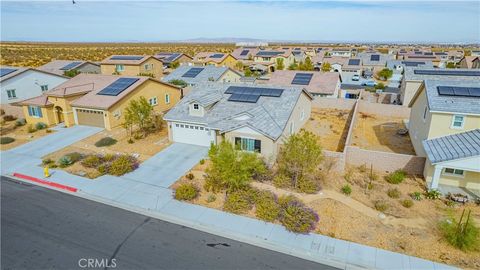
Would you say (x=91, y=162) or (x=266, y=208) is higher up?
(x=266, y=208)

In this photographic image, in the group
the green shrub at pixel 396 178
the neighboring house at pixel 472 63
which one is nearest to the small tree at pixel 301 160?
the green shrub at pixel 396 178

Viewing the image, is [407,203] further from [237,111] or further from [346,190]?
[237,111]

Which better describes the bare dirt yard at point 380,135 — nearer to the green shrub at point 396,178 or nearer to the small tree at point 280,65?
the green shrub at point 396,178

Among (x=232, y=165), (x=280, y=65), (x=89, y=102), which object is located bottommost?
(x=232, y=165)

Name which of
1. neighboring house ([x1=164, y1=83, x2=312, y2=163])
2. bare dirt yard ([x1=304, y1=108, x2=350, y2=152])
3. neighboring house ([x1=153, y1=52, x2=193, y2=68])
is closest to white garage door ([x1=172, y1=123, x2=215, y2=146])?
neighboring house ([x1=164, y1=83, x2=312, y2=163])

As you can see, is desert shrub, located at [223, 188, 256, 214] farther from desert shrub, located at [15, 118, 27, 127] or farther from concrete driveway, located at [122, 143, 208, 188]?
desert shrub, located at [15, 118, 27, 127]

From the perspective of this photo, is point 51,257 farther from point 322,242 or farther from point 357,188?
point 357,188

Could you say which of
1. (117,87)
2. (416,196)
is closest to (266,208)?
(416,196)

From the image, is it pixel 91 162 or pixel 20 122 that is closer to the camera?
pixel 91 162
